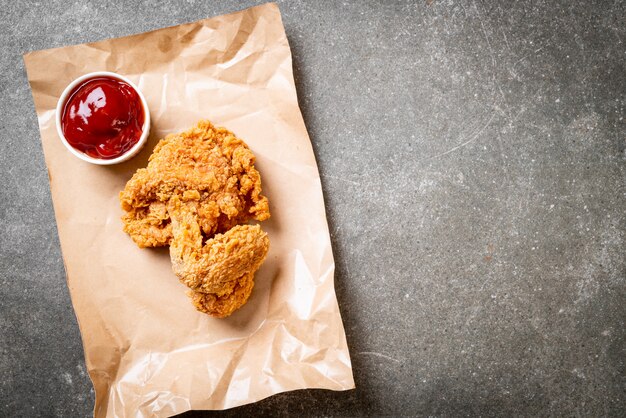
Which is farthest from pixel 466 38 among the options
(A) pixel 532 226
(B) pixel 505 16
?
(A) pixel 532 226

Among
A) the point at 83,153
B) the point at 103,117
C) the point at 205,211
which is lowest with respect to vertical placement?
the point at 205,211

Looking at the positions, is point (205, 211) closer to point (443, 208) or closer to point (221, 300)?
point (221, 300)

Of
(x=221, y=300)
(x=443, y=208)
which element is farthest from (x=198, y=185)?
(x=443, y=208)

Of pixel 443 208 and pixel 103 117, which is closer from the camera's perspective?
pixel 103 117

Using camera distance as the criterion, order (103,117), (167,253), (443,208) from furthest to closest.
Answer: (443,208), (167,253), (103,117)

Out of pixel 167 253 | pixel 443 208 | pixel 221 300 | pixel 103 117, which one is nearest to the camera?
pixel 103 117

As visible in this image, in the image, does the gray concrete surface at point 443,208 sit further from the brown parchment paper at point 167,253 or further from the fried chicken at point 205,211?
the fried chicken at point 205,211

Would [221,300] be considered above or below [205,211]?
below

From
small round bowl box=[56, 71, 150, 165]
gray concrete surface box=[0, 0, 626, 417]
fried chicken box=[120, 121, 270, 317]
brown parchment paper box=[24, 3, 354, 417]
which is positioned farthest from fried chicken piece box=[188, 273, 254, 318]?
small round bowl box=[56, 71, 150, 165]

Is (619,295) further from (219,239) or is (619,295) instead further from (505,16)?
(219,239)
